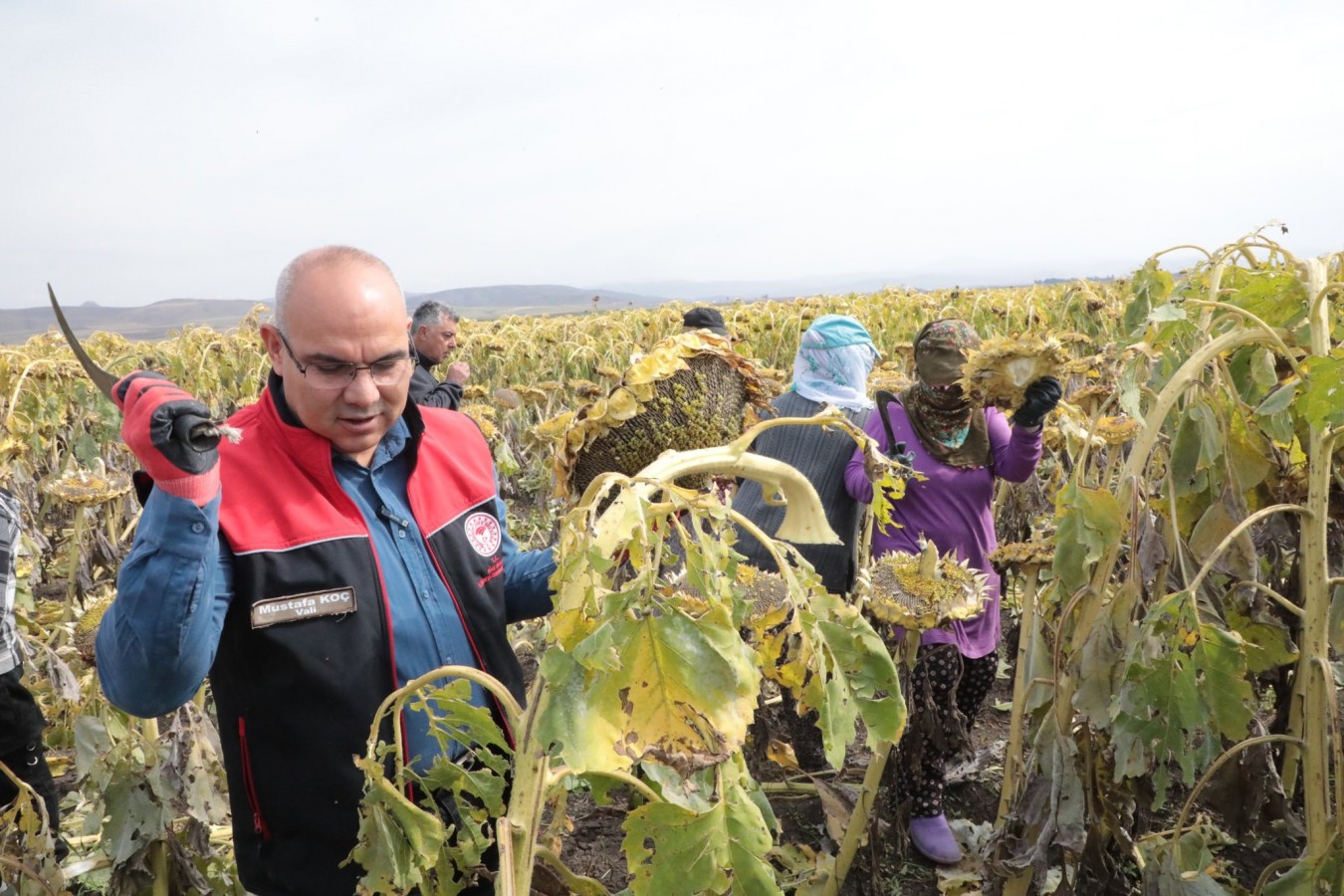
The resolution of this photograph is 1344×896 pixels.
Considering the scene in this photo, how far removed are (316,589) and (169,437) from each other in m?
0.38

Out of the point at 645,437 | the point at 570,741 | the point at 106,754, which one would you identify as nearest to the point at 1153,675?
the point at 645,437

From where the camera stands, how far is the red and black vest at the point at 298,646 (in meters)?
1.46

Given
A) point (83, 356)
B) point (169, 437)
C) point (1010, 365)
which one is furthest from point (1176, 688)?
point (83, 356)

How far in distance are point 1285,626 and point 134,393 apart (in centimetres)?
261

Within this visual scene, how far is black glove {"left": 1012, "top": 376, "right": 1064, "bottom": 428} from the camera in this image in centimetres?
229

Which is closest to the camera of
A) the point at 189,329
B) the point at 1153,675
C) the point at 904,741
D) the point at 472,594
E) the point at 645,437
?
the point at 645,437

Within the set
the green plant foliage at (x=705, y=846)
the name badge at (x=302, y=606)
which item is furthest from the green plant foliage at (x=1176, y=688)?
the name badge at (x=302, y=606)

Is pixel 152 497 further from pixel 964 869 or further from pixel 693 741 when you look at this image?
pixel 964 869

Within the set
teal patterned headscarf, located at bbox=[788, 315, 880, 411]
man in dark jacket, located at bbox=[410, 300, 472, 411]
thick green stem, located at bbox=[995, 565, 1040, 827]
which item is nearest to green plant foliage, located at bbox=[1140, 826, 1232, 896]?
thick green stem, located at bbox=[995, 565, 1040, 827]

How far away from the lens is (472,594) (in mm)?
1623

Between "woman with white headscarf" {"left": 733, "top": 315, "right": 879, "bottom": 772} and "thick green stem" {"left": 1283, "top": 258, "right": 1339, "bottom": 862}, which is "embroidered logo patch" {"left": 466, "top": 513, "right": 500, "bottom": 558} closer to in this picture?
"woman with white headscarf" {"left": 733, "top": 315, "right": 879, "bottom": 772}

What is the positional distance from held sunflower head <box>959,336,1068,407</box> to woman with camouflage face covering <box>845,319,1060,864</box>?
2.08 ft

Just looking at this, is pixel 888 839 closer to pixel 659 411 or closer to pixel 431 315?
pixel 659 411

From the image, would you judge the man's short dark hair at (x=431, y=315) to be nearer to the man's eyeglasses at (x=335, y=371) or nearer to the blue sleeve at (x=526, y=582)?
the blue sleeve at (x=526, y=582)
